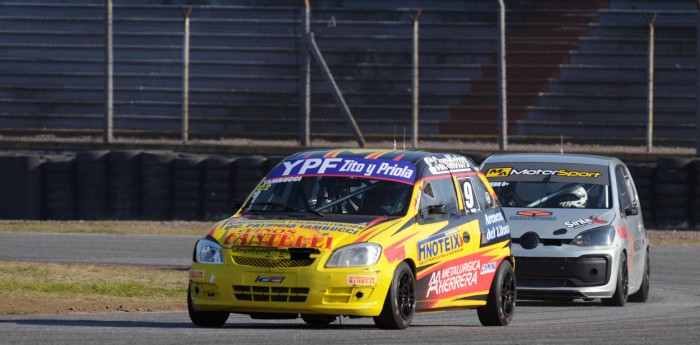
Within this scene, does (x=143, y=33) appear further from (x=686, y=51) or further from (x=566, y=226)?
(x=566, y=226)

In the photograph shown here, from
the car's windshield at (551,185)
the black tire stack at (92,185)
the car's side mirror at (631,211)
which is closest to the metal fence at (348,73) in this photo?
the black tire stack at (92,185)

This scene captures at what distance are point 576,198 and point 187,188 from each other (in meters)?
9.86

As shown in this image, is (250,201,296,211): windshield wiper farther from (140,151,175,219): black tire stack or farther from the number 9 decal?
(140,151,175,219): black tire stack

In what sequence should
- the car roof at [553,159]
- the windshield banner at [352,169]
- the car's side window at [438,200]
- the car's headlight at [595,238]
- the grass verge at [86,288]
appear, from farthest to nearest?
the car roof at [553,159] → the car's headlight at [595,238] → the grass verge at [86,288] → the windshield banner at [352,169] → the car's side window at [438,200]

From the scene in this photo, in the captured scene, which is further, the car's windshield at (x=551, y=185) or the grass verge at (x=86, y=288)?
the car's windshield at (x=551, y=185)

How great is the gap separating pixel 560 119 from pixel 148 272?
10478 millimetres

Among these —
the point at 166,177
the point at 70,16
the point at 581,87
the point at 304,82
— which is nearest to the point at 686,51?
the point at 581,87

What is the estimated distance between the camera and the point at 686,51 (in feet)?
81.0

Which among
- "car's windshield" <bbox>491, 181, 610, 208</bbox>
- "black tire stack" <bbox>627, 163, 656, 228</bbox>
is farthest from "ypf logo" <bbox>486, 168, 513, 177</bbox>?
"black tire stack" <bbox>627, 163, 656, 228</bbox>

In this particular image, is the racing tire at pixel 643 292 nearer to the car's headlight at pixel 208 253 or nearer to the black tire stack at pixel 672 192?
the car's headlight at pixel 208 253

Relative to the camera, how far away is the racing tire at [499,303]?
10977 mm

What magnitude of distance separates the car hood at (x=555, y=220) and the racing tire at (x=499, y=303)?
6.18 ft

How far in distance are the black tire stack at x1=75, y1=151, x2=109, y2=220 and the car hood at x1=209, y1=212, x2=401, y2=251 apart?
41.5 feet

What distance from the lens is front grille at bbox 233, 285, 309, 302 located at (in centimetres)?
949
